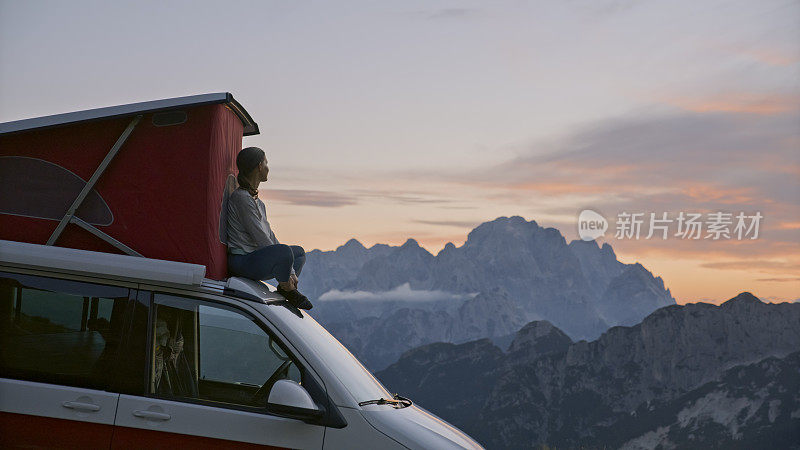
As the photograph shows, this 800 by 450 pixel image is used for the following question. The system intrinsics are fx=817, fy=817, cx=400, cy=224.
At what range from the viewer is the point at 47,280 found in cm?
521

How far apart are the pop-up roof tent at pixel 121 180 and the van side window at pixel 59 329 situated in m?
0.40

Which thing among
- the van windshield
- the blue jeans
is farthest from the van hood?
the blue jeans

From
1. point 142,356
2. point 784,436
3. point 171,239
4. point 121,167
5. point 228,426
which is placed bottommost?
point 784,436

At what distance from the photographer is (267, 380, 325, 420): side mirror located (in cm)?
466

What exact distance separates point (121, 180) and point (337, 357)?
74.0 inches

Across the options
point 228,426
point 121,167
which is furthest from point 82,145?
point 228,426

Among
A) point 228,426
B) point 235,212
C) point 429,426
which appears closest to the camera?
point 228,426

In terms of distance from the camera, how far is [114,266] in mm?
5129

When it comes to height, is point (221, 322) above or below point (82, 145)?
below

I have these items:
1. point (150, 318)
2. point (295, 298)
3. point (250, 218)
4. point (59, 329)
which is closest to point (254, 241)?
point (250, 218)

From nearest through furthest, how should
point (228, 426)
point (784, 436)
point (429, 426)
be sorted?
1. point (228, 426)
2. point (429, 426)
3. point (784, 436)

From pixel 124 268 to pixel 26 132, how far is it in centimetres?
124

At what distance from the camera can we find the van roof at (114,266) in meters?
5.09

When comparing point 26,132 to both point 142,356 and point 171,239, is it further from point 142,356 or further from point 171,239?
point 142,356
